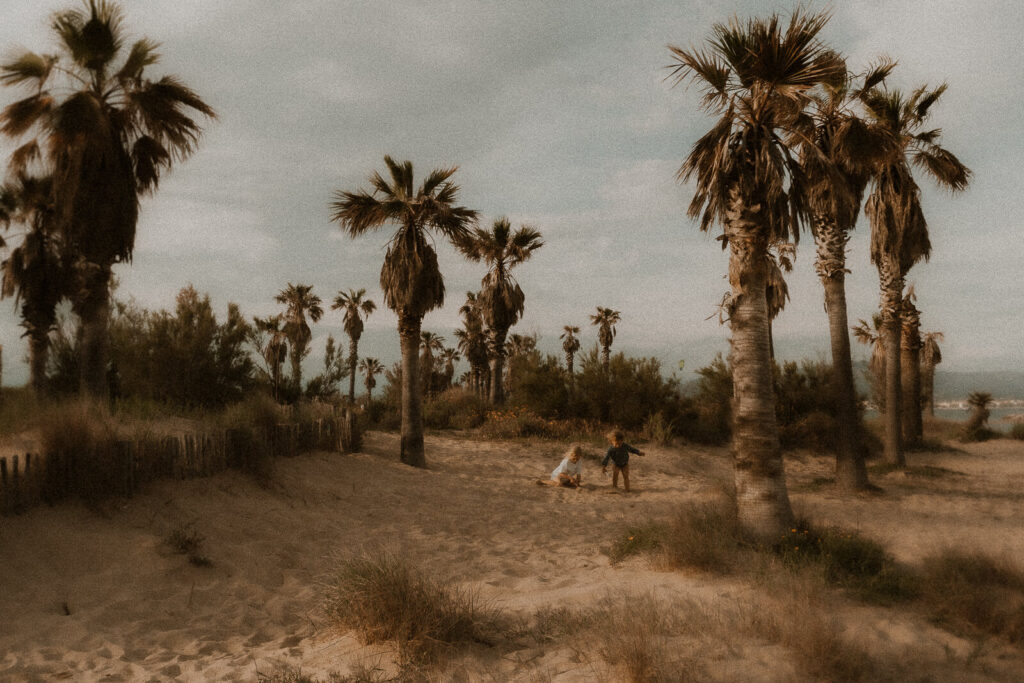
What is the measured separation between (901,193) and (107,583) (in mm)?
16885

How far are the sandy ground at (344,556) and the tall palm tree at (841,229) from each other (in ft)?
3.27

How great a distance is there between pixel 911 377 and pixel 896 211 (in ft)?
30.0

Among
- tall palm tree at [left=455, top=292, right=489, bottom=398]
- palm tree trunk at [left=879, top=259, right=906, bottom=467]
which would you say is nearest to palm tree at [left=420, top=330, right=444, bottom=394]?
tall palm tree at [left=455, top=292, right=489, bottom=398]

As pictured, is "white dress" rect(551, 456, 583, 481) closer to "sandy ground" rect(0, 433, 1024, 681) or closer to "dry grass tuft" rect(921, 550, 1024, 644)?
"sandy ground" rect(0, 433, 1024, 681)

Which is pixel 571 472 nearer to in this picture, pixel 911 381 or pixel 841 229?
pixel 841 229

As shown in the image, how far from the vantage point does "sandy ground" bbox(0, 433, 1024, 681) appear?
460 centimetres

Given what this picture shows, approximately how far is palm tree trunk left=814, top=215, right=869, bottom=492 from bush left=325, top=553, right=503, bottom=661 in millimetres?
9356

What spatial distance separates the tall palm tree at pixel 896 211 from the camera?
513 inches

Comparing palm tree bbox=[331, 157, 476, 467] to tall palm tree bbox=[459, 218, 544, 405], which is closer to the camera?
palm tree bbox=[331, 157, 476, 467]

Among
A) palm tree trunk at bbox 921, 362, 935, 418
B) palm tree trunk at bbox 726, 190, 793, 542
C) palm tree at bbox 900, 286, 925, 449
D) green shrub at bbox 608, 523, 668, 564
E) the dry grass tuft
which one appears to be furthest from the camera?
palm tree trunk at bbox 921, 362, 935, 418

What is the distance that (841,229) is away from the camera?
1248cm

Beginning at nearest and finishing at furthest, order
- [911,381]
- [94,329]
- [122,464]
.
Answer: [122,464], [94,329], [911,381]

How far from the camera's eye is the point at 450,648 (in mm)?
4648

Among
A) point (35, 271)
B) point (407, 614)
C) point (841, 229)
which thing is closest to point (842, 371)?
point (841, 229)
